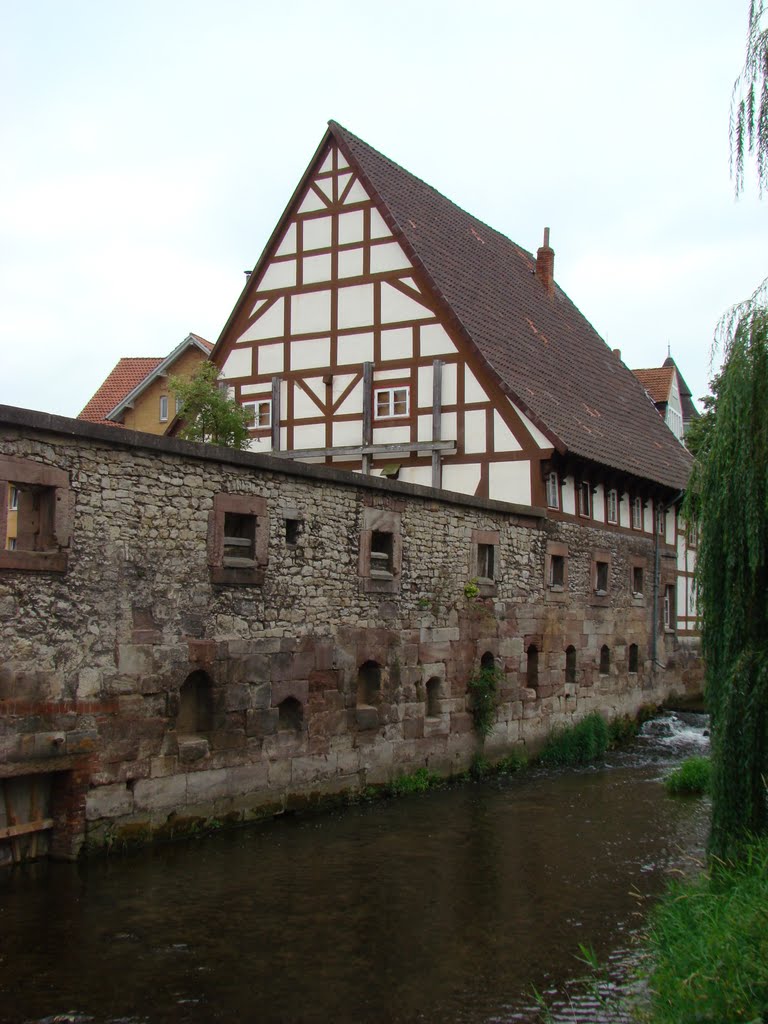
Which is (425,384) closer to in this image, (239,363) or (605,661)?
(239,363)

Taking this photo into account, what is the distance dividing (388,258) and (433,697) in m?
8.68

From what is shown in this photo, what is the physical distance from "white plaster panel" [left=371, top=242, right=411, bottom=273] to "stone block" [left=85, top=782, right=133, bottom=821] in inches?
485

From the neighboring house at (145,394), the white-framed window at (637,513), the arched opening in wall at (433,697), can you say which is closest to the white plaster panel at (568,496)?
the white-framed window at (637,513)

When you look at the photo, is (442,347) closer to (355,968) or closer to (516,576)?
(516,576)

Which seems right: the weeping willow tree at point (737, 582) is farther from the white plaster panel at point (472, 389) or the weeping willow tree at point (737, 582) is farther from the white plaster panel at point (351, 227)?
the white plaster panel at point (351, 227)

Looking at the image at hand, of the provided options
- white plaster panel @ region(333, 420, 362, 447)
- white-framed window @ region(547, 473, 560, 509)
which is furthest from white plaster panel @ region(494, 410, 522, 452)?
white plaster panel @ region(333, 420, 362, 447)

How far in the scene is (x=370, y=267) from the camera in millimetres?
20422

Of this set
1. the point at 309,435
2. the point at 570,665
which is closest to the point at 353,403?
the point at 309,435

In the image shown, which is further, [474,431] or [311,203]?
[311,203]

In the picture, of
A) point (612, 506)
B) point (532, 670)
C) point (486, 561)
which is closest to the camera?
point (486, 561)

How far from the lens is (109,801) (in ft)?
33.3

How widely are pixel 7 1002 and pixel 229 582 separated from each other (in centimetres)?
542

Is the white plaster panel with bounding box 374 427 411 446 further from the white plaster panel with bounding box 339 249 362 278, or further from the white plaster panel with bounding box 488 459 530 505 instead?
the white plaster panel with bounding box 339 249 362 278

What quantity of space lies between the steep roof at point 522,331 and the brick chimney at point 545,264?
0.68 feet
